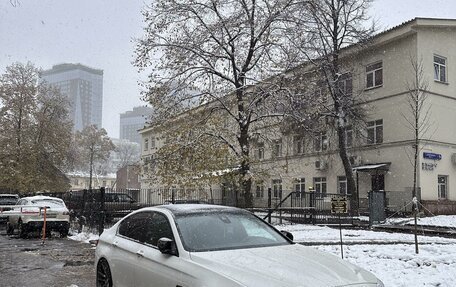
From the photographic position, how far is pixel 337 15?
29.7m

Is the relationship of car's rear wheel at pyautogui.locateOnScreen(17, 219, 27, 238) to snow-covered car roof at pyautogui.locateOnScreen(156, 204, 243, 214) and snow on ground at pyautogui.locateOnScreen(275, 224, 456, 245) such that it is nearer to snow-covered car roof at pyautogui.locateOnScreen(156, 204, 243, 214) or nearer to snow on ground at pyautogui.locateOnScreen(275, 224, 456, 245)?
snow on ground at pyautogui.locateOnScreen(275, 224, 456, 245)

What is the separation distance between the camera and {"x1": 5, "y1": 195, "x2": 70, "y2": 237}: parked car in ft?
57.5

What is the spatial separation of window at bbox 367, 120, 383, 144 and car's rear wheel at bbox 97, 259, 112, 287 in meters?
26.1

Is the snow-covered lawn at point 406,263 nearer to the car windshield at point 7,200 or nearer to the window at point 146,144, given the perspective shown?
the car windshield at point 7,200

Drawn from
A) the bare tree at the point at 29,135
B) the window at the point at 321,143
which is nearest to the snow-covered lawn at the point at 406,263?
the window at the point at 321,143

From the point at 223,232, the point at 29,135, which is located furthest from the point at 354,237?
the point at 29,135

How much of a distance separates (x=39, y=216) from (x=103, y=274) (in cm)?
1190

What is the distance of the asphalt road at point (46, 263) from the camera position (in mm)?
9016

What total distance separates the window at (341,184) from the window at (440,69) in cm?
890

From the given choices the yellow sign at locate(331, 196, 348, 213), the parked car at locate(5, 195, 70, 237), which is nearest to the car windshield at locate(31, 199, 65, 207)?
the parked car at locate(5, 195, 70, 237)

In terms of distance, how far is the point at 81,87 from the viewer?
139 meters

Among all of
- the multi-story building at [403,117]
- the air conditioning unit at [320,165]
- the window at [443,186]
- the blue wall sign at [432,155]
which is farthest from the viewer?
the air conditioning unit at [320,165]

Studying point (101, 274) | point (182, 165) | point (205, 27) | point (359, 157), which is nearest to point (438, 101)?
point (359, 157)

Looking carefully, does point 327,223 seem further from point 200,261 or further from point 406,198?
point 200,261
